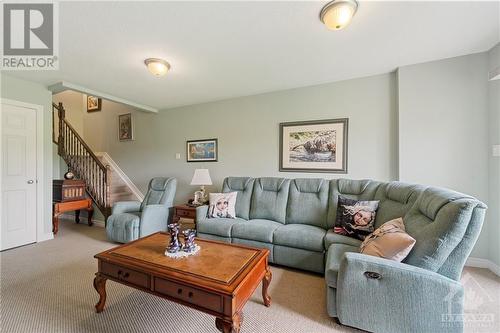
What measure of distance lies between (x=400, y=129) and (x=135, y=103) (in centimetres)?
441

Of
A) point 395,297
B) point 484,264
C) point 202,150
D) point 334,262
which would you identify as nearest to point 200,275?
point 334,262

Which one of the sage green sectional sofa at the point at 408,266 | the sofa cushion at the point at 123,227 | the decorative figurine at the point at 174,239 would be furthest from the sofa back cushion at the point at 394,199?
the sofa cushion at the point at 123,227

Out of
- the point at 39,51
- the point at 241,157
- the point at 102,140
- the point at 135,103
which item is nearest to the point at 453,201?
the point at 241,157

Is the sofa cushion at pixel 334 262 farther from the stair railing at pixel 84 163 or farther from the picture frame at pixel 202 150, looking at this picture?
the stair railing at pixel 84 163

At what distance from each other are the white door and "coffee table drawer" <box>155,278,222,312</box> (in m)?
3.13

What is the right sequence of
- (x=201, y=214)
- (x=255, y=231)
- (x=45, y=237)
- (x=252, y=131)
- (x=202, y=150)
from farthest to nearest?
(x=202, y=150) < (x=252, y=131) < (x=45, y=237) < (x=201, y=214) < (x=255, y=231)

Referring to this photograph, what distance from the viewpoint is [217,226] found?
2779 mm

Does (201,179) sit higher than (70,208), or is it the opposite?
(201,179)

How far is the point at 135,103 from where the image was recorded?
4.09 meters

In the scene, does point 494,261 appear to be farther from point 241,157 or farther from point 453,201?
point 241,157

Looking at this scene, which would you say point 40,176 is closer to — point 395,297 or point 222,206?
point 222,206

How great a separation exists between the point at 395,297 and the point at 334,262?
0.43 meters

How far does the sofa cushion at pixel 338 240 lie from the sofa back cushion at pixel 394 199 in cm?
30

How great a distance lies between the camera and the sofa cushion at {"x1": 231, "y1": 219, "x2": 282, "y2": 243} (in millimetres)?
2512
